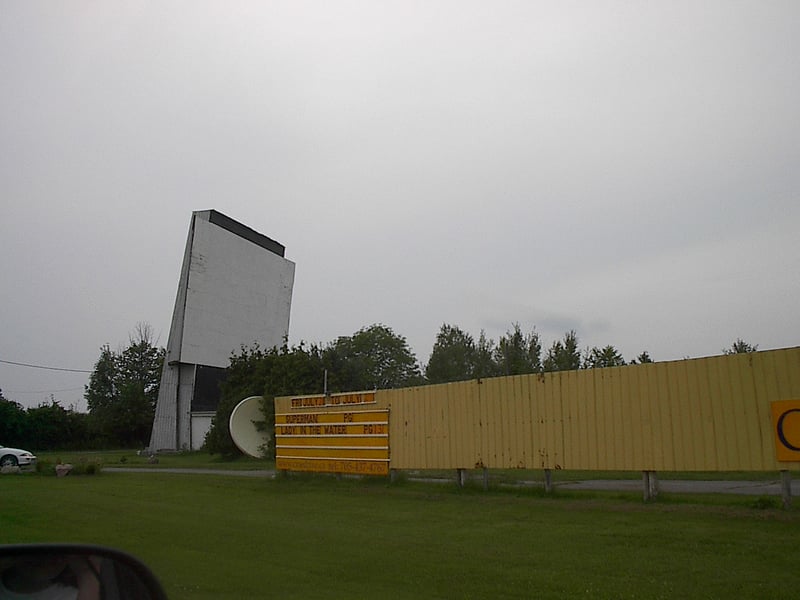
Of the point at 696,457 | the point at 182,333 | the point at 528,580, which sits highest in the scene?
the point at 182,333

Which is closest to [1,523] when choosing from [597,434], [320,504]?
[320,504]

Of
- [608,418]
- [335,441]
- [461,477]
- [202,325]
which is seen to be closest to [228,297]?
[202,325]

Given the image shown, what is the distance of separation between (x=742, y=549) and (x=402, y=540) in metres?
4.53

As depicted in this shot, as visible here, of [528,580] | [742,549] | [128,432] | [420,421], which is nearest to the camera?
[528,580]

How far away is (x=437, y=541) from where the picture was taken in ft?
36.1

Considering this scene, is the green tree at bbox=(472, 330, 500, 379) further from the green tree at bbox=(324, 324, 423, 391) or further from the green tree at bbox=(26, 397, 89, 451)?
the green tree at bbox=(26, 397, 89, 451)

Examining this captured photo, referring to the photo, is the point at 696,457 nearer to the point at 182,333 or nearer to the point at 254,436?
the point at 254,436

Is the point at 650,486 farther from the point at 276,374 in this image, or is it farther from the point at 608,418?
the point at 276,374

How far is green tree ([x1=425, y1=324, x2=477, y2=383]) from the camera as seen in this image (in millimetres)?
58969

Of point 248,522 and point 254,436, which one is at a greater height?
point 254,436

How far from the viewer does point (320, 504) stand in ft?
55.2

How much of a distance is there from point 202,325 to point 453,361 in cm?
1935

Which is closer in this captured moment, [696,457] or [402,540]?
[402,540]

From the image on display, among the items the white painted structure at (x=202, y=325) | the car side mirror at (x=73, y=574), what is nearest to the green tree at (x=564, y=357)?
the white painted structure at (x=202, y=325)
